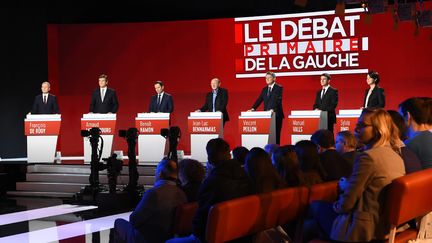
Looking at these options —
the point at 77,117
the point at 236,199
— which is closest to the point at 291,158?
Answer: the point at 236,199

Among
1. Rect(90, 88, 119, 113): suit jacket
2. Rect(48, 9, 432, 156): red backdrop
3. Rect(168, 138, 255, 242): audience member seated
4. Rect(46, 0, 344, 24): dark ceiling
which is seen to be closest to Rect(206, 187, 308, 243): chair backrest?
Rect(168, 138, 255, 242): audience member seated

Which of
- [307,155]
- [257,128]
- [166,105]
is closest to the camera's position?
[307,155]

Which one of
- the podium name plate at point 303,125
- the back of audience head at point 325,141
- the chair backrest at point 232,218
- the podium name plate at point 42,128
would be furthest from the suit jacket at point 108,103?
the chair backrest at point 232,218

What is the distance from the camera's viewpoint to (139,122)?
11508 millimetres

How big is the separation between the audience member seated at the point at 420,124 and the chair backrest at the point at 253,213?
801mm

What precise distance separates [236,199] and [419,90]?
978 cm

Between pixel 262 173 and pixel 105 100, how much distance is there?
7.81 metres

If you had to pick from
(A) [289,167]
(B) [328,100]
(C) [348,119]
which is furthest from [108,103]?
(A) [289,167]

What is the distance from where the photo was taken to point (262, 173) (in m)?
4.54

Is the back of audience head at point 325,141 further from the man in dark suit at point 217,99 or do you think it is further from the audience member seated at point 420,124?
the man in dark suit at point 217,99

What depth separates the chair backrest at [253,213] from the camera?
3.78 metres

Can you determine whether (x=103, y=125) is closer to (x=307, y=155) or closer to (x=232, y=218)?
(x=307, y=155)

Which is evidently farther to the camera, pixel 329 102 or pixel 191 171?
pixel 329 102

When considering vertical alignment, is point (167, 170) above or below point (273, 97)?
below
